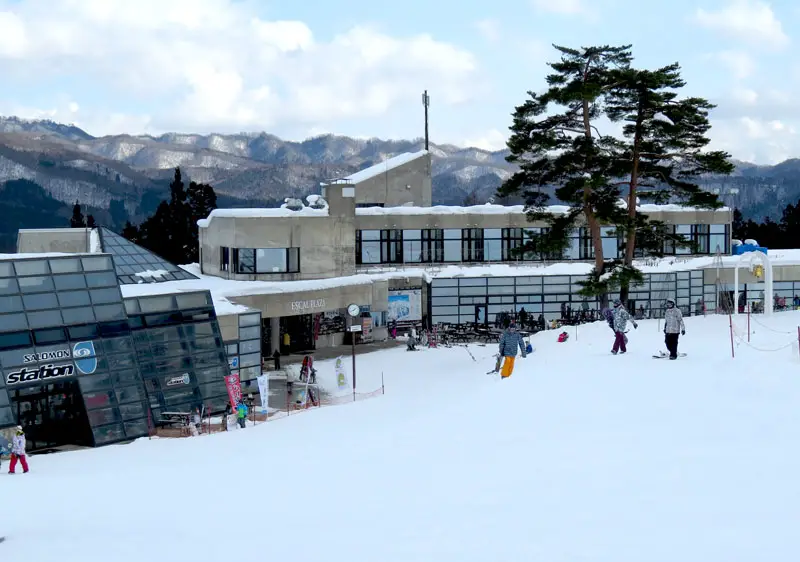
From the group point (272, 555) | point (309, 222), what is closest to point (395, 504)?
point (272, 555)

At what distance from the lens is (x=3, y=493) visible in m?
19.6

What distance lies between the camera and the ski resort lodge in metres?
31.9

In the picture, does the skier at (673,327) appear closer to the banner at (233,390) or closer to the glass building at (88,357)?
the banner at (233,390)

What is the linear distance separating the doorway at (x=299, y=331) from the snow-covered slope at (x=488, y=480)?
25310mm

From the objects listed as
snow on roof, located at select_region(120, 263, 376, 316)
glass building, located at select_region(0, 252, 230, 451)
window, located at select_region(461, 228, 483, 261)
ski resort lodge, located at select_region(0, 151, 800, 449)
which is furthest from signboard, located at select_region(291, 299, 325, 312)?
window, located at select_region(461, 228, 483, 261)

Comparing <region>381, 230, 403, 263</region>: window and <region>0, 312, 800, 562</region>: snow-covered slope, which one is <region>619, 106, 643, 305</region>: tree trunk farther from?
<region>0, 312, 800, 562</region>: snow-covered slope

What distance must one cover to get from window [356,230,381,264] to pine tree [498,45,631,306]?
12.8 m

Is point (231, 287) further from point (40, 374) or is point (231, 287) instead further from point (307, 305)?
point (40, 374)

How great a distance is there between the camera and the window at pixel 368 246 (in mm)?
59469

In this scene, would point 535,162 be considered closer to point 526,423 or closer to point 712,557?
point 526,423

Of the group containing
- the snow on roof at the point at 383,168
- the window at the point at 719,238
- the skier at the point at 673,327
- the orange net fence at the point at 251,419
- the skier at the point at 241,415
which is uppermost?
the snow on roof at the point at 383,168

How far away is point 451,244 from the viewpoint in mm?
61125

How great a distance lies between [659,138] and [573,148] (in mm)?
3915

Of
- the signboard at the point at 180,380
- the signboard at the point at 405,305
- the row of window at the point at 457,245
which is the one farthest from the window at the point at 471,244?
the signboard at the point at 180,380
